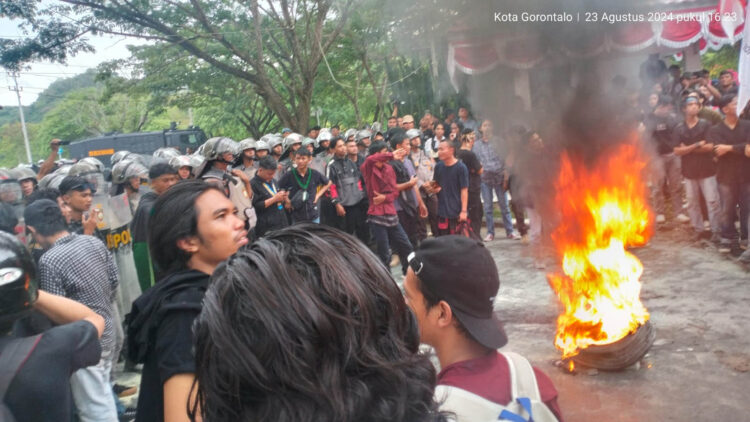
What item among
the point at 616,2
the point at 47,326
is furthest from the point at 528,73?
the point at 47,326

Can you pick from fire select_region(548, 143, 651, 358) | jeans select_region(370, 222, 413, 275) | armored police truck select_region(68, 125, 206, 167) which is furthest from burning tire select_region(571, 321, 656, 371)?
armored police truck select_region(68, 125, 206, 167)

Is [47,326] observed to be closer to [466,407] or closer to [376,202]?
[466,407]

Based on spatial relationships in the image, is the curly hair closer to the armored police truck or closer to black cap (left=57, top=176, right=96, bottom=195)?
black cap (left=57, top=176, right=96, bottom=195)

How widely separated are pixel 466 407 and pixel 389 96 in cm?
2010

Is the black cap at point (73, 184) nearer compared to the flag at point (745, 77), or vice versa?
the black cap at point (73, 184)

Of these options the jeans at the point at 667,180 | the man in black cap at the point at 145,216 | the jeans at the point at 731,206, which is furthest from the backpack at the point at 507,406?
the jeans at the point at 667,180

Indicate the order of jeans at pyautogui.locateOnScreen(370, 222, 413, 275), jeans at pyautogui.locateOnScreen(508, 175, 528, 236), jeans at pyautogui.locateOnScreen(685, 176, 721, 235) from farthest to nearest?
jeans at pyautogui.locateOnScreen(508, 175, 528, 236), jeans at pyautogui.locateOnScreen(685, 176, 721, 235), jeans at pyautogui.locateOnScreen(370, 222, 413, 275)

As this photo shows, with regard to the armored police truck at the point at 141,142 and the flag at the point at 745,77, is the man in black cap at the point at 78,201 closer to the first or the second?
the flag at the point at 745,77

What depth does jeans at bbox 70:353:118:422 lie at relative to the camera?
136 inches

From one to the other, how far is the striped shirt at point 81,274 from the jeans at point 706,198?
25.1ft

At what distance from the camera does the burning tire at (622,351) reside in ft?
14.6

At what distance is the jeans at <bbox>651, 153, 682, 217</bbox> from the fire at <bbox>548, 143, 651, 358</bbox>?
2.72ft

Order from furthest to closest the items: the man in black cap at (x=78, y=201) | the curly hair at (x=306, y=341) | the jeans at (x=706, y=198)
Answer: the jeans at (x=706, y=198) → the man in black cap at (x=78, y=201) → the curly hair at (x=306, y=341)

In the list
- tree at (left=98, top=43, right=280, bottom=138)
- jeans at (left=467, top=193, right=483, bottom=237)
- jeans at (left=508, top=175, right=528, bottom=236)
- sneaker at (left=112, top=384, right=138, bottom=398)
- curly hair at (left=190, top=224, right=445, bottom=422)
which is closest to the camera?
curly hair at (left=190, top=224, right=445, bottom=422)
